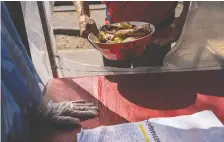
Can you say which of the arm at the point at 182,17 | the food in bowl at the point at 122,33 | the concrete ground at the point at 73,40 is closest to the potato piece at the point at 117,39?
the food in bowl at the point at 122,33

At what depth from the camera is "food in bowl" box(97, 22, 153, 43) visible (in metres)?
1.00

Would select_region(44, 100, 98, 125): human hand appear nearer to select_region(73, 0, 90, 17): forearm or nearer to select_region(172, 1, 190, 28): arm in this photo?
select_region(73, 0, 90, 17): forearm

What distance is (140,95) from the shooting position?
111 centimetres

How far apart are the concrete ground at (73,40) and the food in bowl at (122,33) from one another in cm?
78

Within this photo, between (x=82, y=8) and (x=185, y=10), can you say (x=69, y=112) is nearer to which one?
(x=82, y=8)

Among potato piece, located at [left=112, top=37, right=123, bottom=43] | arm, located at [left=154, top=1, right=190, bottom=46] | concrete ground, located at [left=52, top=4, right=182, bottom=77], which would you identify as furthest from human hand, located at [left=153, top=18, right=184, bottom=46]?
concrete ground, located at [left=52, top=4, right=182, bottom=77]

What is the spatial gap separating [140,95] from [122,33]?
0.78 feet

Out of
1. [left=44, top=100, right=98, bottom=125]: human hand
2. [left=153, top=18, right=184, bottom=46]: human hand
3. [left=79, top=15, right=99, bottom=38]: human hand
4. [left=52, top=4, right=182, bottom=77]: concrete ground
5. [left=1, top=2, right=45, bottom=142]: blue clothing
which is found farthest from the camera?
[left=52, top=4, right=182, bottom=77]: concrete ground

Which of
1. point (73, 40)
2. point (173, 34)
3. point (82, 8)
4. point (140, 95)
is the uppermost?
point (82, 8)

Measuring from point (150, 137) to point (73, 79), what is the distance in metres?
0.49

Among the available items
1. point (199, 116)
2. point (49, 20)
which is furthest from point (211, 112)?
point (49, 20)

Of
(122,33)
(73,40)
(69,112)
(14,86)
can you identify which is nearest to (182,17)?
(122,33)

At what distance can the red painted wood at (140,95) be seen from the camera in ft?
3.21

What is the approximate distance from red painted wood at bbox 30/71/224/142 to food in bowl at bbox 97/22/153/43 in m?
0.22
